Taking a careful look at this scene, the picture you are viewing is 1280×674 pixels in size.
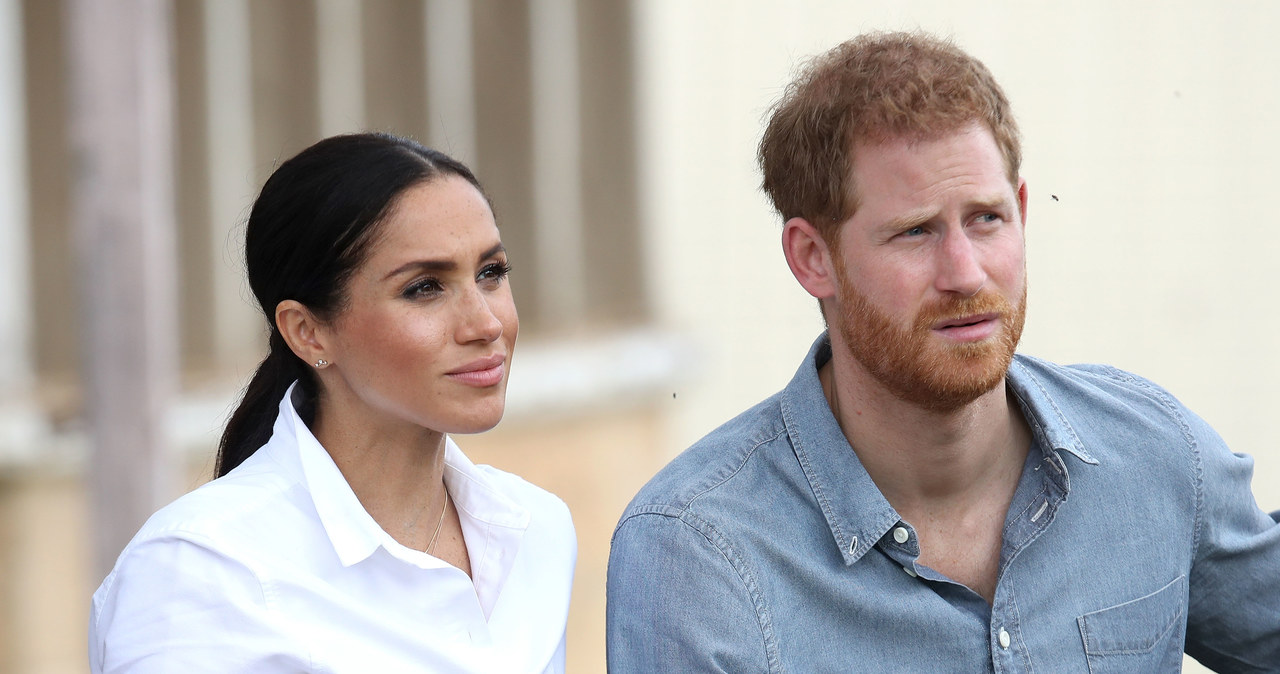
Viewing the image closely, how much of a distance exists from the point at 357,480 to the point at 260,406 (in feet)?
0.80

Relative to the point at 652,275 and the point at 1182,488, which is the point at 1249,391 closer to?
the point at 652,275

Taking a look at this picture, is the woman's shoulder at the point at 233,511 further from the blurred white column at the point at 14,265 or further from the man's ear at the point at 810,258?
the blurred white column at the point at 14,265

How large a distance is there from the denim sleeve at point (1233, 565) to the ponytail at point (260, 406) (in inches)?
52.2

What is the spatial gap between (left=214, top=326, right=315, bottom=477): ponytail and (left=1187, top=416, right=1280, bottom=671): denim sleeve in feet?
4.35

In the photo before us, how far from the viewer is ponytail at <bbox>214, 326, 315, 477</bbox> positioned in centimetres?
210

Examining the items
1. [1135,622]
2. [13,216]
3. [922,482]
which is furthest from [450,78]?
[1135,622]

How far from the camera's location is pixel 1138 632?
202cm

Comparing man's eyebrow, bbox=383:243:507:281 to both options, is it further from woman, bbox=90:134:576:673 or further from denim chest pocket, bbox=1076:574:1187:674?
denim chest pocket, bbox=1076:574:1187:674

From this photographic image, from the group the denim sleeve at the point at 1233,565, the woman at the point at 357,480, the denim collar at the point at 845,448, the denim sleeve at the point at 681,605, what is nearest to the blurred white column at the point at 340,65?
the woman at the point at 357,480

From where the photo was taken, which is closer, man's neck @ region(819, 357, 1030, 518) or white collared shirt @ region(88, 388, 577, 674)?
white collared shirt @ region(88, 388, 577, 674)

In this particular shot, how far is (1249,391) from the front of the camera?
4980 millimetres

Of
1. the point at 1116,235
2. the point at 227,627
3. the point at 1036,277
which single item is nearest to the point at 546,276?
the point at 1036,277

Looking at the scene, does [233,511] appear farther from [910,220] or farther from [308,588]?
[910,220]

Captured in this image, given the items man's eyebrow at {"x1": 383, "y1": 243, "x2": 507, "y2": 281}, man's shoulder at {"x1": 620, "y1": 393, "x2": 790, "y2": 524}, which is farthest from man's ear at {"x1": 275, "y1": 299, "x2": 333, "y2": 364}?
man's shoulder at {"x1": 620, "y1": 393, "x2": 790, "y2": 524}
